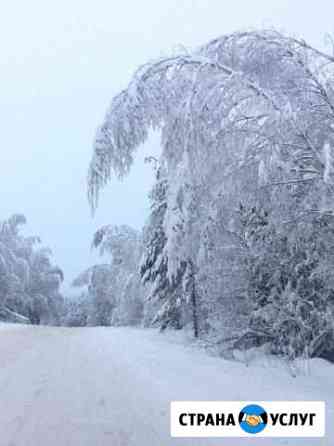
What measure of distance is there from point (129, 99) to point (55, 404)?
15.3ft

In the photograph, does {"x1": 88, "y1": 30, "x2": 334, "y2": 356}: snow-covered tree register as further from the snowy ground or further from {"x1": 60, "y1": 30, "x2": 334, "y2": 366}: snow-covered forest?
the snowy ground

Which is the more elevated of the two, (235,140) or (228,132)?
(228,132)

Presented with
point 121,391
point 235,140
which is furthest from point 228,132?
point 121,391

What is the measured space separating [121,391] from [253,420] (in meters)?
2.26

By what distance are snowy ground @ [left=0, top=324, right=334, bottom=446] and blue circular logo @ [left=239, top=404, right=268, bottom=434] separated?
0.81ft

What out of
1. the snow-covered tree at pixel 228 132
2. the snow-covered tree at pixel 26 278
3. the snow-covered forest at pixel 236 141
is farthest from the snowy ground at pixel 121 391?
the snow-covered tree at pixel 26 278

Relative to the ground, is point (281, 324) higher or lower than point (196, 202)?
lower

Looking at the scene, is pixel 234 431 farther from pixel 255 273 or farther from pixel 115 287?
pixel 115 287

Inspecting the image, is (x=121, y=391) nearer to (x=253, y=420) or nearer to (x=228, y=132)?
(x=253, y=420)

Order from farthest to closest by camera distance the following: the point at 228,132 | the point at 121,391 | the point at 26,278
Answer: the point at 26,278
the point at 228,132
the point at 121,391

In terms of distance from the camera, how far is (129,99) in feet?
28.4

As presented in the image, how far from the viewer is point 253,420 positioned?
16.8ft

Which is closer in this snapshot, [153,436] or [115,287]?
[153,436]

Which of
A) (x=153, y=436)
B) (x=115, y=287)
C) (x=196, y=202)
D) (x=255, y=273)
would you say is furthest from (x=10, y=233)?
(x=153, y=436)
